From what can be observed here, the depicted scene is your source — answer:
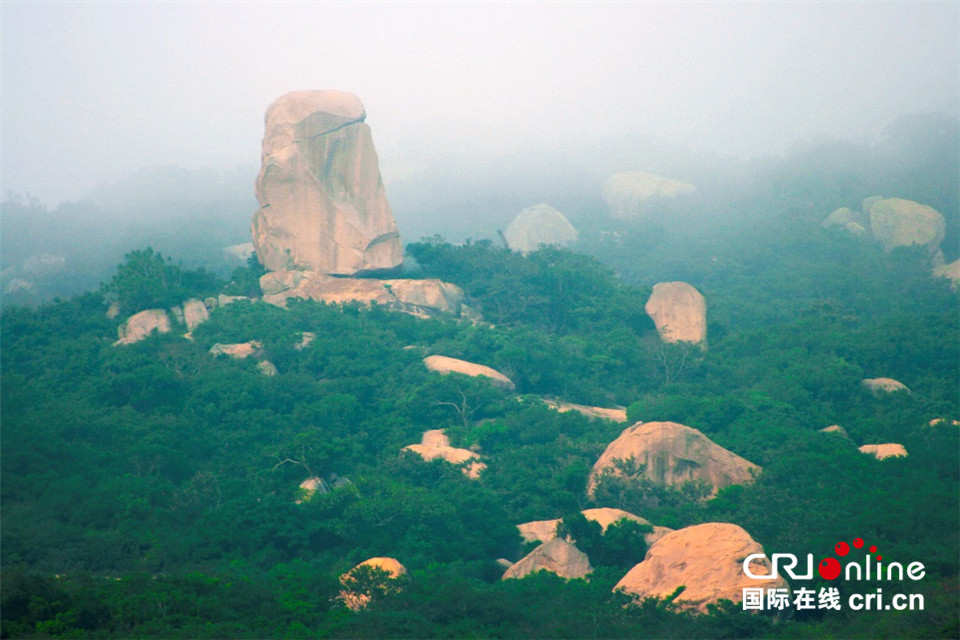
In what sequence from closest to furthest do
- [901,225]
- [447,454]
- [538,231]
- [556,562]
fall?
1. [556,562]
2. [447,454]
3. [901,225]
4. [538,231]

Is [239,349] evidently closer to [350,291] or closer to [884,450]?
[350,291]

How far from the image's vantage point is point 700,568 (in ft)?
49.3

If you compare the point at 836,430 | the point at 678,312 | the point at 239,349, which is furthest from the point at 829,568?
the point at 239,349

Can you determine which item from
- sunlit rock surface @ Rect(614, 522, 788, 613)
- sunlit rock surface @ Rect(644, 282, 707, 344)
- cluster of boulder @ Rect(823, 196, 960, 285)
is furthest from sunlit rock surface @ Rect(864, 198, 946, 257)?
sunlit rock surface @ Rect(614, 522, 788, 613)

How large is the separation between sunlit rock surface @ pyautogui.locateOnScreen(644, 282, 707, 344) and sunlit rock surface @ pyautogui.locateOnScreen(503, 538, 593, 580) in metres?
14.6

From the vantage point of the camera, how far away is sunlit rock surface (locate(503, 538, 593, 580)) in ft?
54.7

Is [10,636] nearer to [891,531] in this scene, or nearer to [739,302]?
[891,531]

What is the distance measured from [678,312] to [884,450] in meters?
11.2

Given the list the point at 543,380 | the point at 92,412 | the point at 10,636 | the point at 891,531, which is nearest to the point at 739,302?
the point at 543,380

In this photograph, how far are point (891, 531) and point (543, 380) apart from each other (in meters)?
13.3

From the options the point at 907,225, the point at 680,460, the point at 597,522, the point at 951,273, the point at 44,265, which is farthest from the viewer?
the point at 44,265

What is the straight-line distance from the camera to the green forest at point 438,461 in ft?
45.4

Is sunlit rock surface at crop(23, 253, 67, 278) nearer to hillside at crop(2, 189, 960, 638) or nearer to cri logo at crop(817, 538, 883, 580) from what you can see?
hillside at crop(2, 189, 960, 638)

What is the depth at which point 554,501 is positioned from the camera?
2042 cm
